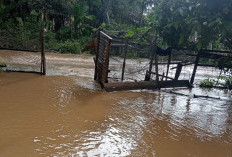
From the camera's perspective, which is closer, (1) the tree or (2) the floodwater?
(2) the floodwater

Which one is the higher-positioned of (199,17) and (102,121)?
(199,17)

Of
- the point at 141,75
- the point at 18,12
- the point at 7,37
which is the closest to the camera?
the point at 141,75

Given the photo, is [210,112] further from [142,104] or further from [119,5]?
[119,5]

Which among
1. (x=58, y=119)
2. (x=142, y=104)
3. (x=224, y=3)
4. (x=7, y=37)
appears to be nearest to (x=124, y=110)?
(x=142, y=104)

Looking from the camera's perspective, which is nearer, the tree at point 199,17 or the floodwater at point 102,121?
the floodwater at point 102,121

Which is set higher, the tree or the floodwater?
the tree

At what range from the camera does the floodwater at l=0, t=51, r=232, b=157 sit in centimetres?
518

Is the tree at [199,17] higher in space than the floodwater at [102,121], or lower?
higher

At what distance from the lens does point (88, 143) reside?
209 inches

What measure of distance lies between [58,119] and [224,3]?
5.65 meters

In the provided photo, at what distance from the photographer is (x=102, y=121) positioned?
658 cm

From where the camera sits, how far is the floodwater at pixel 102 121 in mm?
5180

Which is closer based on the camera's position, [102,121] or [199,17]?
[102,121]

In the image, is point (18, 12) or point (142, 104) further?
point (18, 12)
